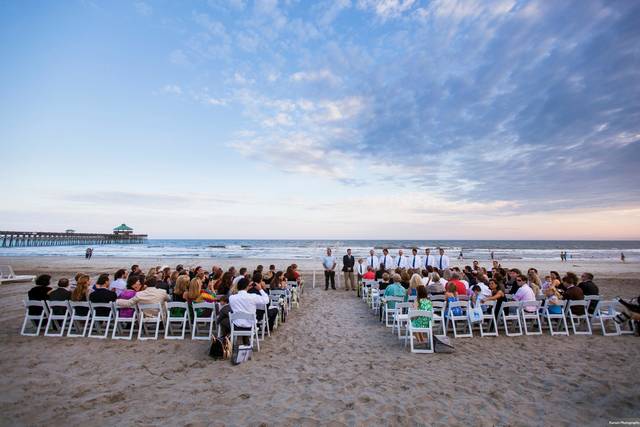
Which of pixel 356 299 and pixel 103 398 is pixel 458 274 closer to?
pixel 356 299

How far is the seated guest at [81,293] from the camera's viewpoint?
21.9 feet

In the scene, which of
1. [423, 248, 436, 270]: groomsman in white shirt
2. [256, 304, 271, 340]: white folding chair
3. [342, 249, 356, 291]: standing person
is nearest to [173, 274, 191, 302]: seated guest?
[256, 304, 271, 340]: white folding chair

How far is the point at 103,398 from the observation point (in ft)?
13.3

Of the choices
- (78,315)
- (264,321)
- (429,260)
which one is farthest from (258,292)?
(429,260)

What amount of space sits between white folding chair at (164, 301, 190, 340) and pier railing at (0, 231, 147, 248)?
172 feet

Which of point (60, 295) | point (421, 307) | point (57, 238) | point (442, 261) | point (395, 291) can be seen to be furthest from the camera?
point (57, 238)

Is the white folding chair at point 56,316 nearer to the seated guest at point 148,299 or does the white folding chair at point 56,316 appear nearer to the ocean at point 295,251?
the seated guest at point 148,299

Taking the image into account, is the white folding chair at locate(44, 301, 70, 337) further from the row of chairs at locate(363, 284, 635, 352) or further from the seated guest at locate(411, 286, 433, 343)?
the seated guest at locate(411, 286, 433, 343)

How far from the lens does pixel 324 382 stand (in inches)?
179

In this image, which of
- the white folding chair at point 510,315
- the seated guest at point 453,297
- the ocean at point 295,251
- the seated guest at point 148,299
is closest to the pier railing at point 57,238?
the ocean at point 295,251

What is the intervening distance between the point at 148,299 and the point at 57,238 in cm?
6085

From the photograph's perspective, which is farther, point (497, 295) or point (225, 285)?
point (225, 285)

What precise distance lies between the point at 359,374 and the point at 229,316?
2427mm

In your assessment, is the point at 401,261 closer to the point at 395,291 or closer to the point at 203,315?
the point at 395,291
